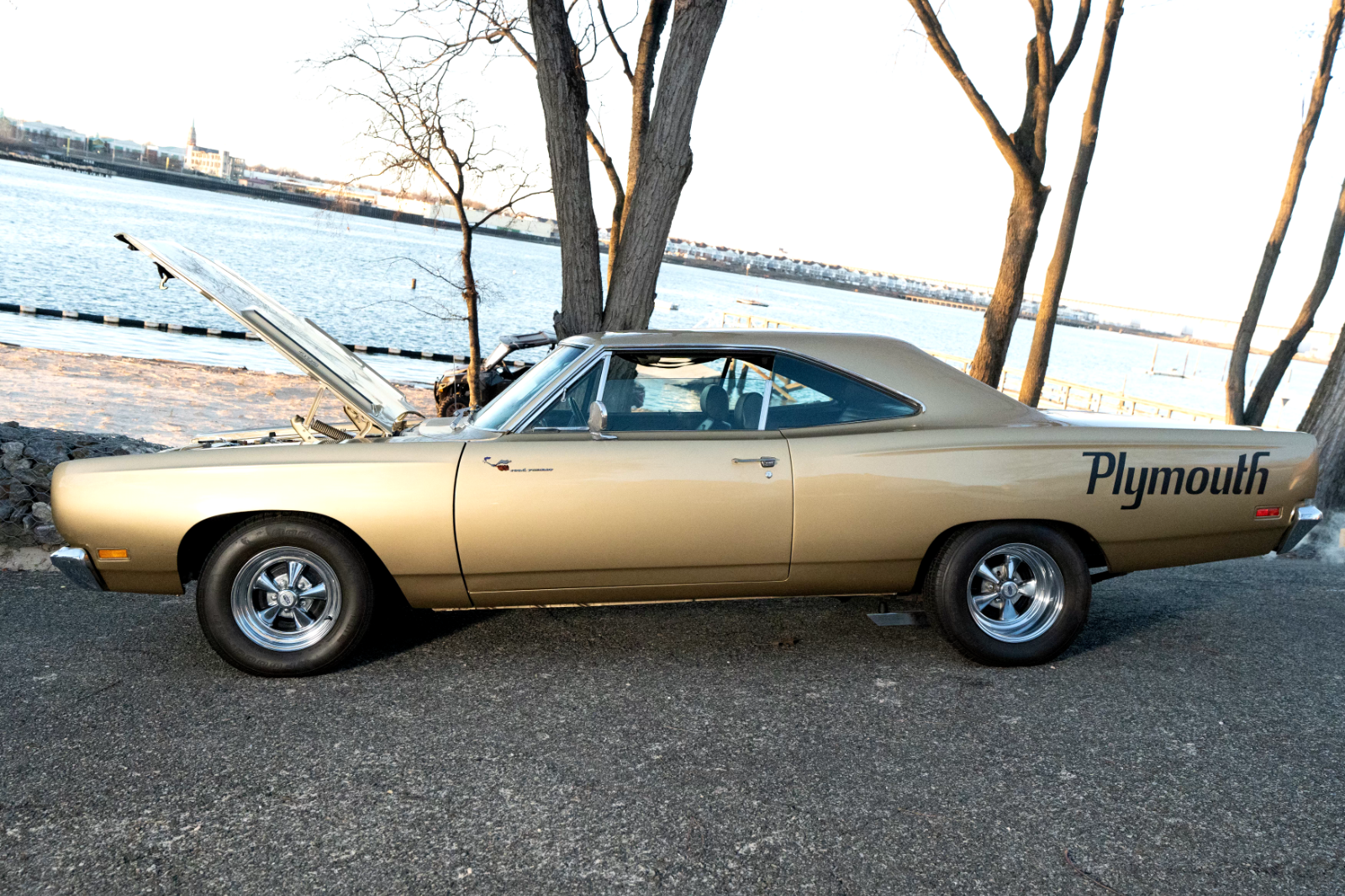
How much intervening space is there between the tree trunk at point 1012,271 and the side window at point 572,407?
7.70m

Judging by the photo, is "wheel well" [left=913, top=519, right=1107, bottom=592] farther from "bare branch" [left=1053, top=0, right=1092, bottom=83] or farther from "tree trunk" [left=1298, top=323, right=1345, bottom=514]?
"bare branch" [left=1053, top=0, right=1092, bottom=83]

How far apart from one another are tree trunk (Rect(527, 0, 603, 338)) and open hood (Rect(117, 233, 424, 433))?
3861 millimetres

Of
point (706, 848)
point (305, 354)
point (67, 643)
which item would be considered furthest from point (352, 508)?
point (706, 848)

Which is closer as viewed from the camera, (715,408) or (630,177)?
(715,408)

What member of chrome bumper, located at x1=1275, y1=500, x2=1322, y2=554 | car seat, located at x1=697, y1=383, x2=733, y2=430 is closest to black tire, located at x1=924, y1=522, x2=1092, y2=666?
chrome bumper, located at x1=1275, y1=500, x2=1322, y2=554

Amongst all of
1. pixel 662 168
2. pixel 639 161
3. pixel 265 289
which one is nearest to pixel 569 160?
pixel 639 161

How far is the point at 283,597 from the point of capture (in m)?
4.08

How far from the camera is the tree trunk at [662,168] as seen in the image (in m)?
8.03

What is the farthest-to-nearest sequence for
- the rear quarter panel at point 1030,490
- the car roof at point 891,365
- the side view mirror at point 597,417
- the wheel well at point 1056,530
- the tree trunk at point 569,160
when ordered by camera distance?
1. the tree trunk at point 569,160
2. the car roof at point 891,365
3. the wheel well at point 1056,530
4. the rear quarter panel at point 1030,490
5. the side view mirror at point 597,417

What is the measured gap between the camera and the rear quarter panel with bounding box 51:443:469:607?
396cm

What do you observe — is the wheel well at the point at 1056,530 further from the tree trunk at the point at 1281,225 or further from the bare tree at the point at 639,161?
the tree trunk at the point at 1281,225

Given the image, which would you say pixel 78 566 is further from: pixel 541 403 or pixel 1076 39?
pixel 1076 39

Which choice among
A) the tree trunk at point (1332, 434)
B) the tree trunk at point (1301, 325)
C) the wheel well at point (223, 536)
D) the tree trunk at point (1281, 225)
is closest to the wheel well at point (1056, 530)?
the wheel well at point (223, 536)

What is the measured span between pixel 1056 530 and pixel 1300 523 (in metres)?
1.19
